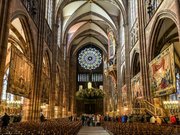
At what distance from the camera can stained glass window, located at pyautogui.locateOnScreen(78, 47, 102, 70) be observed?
48.7m

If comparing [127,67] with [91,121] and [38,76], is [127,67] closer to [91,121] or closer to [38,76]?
[91,121]

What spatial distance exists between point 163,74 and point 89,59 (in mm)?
35645

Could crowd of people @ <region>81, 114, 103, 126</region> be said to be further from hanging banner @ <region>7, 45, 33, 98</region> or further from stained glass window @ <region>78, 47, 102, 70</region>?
hanging banner @ <region>7, 45, 33, 98</region>

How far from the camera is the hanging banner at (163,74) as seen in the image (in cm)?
1252

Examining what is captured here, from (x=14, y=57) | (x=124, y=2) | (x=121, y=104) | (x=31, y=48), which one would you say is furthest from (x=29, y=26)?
(x=121, y=104)

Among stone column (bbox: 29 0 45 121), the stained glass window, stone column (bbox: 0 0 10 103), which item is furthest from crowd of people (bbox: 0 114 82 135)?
the stained glass window

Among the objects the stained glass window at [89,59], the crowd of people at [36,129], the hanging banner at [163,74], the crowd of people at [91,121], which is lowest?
the crowd of people at [91,121]

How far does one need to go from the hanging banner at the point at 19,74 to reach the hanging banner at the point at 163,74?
30.9 ft

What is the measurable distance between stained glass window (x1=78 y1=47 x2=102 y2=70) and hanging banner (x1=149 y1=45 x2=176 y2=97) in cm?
3270

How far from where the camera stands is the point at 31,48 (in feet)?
57.9

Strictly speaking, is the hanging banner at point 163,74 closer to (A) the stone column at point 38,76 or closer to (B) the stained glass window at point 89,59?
(A) the stone column at point 38,76

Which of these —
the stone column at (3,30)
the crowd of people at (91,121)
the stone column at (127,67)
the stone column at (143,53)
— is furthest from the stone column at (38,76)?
the crowd of people at (91,121)

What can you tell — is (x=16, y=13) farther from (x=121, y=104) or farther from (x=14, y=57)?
(x=121, y=104)

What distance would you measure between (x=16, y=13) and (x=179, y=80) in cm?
2061
